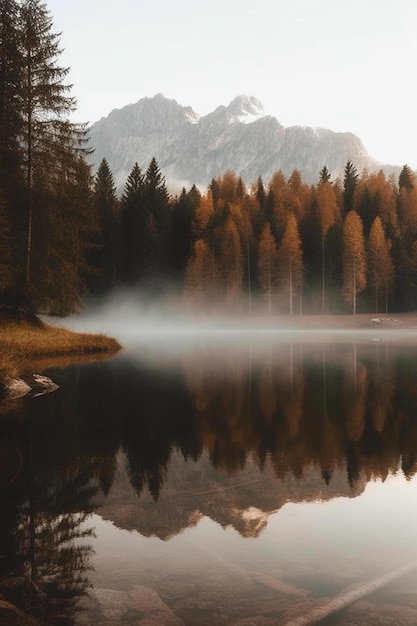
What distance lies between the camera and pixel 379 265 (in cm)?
7431

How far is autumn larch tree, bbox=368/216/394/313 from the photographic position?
73.5m

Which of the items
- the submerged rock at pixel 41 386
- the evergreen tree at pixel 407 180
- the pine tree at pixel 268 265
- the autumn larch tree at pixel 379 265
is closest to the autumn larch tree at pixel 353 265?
the autumn larch tree at pixel 379 265

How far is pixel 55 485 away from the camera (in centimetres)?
773

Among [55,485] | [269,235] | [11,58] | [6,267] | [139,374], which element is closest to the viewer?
[55,485]

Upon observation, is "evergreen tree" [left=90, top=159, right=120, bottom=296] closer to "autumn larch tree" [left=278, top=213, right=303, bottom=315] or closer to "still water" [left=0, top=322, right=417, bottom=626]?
"autumn larch tree" [left=278, top=213, right=303, bottom=315]

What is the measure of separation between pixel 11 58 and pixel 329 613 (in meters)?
33.1

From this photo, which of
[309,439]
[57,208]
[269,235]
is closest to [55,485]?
[309,439]

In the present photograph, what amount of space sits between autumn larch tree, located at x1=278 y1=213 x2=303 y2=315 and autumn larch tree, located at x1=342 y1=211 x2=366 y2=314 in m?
6.26

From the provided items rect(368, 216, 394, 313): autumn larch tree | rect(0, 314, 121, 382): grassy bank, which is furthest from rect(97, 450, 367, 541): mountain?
rect(368, 216, 394, 313): autumn larch tree

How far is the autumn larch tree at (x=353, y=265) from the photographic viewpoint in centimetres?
7275

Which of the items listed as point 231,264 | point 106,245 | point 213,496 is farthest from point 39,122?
point 231,264

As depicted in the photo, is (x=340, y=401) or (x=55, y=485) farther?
(x=340, y=401)

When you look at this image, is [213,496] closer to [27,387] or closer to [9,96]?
[27,387]

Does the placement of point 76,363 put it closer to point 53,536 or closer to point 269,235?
point 53,536
